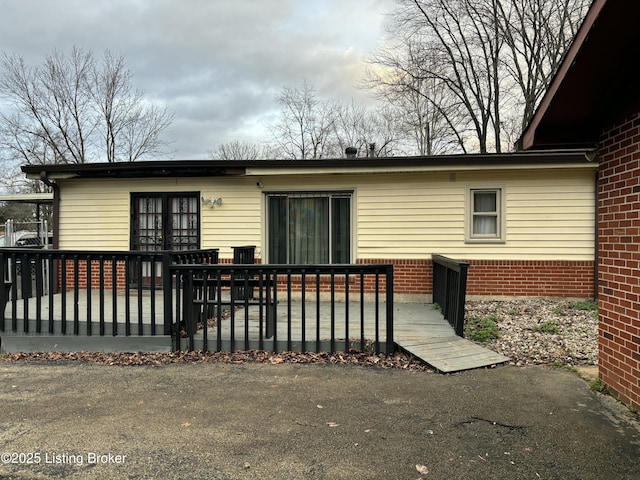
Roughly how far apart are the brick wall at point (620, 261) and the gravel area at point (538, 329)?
1.10 m

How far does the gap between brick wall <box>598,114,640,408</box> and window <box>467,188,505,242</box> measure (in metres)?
4.59

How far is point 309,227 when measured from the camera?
8789mm

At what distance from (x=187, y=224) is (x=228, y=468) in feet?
23.0

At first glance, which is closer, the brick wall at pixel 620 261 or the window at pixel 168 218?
the brick wall at pixel 620 261

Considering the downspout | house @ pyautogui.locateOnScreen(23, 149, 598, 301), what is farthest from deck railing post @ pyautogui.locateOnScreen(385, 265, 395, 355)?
the downspout

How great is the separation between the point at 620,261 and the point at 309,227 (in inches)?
236

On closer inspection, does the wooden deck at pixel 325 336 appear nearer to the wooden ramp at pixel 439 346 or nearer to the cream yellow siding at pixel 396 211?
the wooden ramp at pixel 439 346

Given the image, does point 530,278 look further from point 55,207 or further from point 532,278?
point 55,207

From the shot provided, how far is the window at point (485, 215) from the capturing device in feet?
27.2

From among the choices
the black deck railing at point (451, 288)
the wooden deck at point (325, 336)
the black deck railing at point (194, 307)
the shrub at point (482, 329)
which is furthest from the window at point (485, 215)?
the black deck railing at point (194, 307)

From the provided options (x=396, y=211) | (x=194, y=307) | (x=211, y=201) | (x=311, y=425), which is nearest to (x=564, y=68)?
(x=311, y=425)

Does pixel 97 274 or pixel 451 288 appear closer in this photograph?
pixel 451 288

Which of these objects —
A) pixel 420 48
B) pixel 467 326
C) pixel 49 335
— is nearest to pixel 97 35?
pixel 420 48

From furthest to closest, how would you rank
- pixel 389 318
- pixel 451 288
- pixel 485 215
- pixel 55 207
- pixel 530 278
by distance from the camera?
pixel 55 207
pixel 485 215
pixel 530 278
pixel 451 288
pixel 389 318
